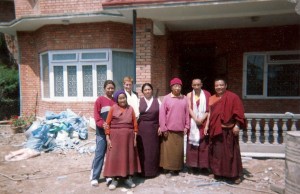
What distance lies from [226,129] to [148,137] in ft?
4.32

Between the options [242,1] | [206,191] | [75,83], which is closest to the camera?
[206,191]

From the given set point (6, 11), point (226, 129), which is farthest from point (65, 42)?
point (6, 11)

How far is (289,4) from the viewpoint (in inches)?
238

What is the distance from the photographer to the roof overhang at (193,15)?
19.0ft

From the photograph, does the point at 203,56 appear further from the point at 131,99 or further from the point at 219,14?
the point at 131,99

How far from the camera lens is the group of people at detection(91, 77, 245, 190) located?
14.3 feet

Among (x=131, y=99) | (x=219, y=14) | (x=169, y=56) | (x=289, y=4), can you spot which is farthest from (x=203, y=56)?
(x=131, y=99)

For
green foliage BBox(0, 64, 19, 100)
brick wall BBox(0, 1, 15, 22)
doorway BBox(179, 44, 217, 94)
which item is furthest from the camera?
brick wall BBox(0, 1, 15, 22)

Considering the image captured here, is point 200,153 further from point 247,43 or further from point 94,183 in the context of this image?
point 247,43

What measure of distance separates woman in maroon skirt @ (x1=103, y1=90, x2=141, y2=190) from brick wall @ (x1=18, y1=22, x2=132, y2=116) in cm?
468

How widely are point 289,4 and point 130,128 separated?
14.9ft

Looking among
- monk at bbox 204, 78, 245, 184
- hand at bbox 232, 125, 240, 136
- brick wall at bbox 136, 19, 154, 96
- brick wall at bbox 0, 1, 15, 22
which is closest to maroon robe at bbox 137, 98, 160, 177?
monk at bbox 204, 78, 245, 184

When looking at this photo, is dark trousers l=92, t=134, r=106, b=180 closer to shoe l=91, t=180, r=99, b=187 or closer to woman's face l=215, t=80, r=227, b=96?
shoe l=91, t=180, r=99, b=187

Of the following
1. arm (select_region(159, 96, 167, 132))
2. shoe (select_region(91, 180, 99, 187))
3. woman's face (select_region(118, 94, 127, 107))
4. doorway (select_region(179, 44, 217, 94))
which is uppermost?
doorway (select_region(179, 44, 217, 94))
